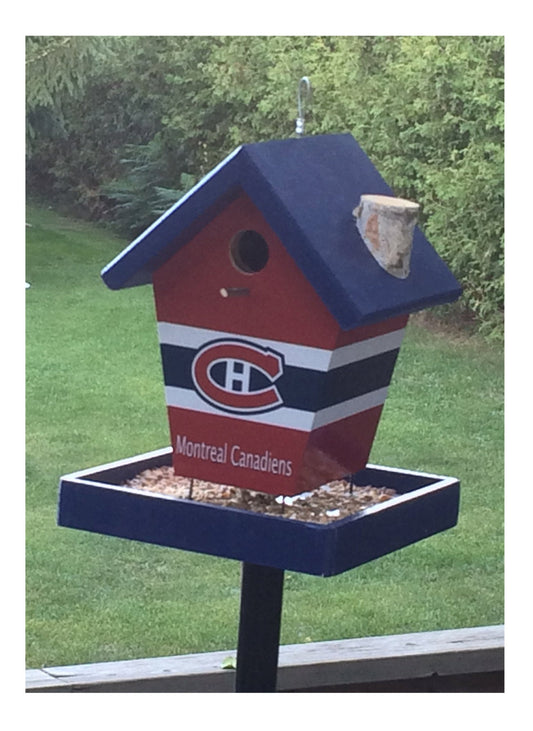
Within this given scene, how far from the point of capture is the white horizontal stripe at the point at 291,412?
44.7 inches

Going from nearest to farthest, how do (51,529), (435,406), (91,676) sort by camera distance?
(91,676) < (51,529) < (435,406)

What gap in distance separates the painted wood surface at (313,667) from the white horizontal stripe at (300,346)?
0.45 m

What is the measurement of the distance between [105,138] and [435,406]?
100cm

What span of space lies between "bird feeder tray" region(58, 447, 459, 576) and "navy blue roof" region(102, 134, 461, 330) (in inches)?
7.5

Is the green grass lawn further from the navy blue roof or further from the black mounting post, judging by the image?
the navy blue roof

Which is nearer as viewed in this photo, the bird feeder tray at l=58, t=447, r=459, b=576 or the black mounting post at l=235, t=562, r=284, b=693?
the bird feeder tray at l=58, t=447, r=459, b=576

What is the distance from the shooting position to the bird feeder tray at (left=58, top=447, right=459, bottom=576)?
108cm

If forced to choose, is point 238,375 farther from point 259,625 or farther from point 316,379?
point 259,625

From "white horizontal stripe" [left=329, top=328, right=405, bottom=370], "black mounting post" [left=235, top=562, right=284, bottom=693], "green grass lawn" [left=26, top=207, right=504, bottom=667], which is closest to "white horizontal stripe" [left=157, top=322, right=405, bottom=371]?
"white horizontal stripe" [left=329, top=328, right=405, bottom=370]

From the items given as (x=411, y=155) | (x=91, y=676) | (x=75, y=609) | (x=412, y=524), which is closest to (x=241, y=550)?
(x=412, y=524)

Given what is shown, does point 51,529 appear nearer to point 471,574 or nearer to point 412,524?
point 471,574

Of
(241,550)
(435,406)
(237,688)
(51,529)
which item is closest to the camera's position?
(241,550)

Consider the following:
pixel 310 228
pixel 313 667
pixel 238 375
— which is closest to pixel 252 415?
pixel 238 375

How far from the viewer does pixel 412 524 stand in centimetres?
119
